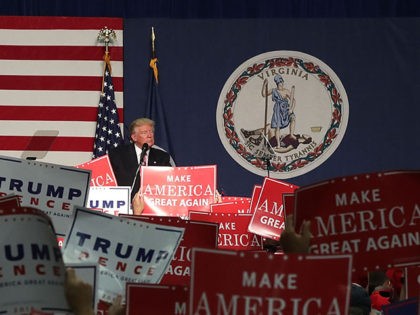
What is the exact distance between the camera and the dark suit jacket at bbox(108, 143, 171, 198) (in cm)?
749

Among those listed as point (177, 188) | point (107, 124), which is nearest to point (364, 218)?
point (177, 188)

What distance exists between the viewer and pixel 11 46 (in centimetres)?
1085

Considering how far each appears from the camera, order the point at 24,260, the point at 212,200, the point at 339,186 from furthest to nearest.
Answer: the point at 212,200, the point at 339,186, the point at 24,260

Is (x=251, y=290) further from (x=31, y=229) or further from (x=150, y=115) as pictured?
(x=150, y=115)

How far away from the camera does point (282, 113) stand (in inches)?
424

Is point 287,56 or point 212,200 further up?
point 287,56

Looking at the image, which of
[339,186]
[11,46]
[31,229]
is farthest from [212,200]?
[11,46]

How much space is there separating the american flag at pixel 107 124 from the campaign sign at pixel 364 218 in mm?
7624

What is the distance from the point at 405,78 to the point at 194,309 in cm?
868

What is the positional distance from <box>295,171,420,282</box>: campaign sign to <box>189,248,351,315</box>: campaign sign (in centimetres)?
64

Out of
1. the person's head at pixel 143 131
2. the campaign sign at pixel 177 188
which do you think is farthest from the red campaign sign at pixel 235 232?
the person's head at pixel 143 131

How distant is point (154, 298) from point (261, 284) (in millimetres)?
567

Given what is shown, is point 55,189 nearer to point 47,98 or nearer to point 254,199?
point 254,199

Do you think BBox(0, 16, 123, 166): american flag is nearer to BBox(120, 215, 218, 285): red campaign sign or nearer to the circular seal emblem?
the circular seal emblem
